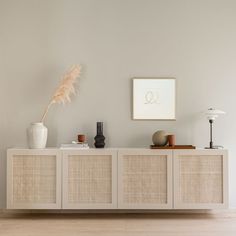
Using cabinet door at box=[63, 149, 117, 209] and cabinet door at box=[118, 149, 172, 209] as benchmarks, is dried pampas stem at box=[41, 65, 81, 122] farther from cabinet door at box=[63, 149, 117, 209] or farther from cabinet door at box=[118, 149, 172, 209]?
cabinet door at box=[118, 149, 172, 209]

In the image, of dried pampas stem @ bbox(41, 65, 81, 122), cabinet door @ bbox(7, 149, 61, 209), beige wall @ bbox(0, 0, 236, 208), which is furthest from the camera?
beige wall @ bbox(0, 0, 236, 208)

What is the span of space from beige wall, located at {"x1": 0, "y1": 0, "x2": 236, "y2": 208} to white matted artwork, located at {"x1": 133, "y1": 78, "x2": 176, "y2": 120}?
7cm

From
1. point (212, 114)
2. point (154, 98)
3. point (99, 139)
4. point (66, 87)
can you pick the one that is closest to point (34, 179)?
point (99, 139)

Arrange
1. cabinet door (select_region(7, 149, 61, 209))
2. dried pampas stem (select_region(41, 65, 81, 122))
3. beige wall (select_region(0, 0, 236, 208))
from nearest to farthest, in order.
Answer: cabinet door (select_region(7, 149, 61, 209))
dried pampas stem (select_region(41, 65, 81, 122))
beige wall (select_region(0, 0, 236, 208))

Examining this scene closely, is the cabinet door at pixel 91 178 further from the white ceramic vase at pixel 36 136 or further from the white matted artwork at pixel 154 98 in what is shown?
the white matted artwork at pixel 154 98

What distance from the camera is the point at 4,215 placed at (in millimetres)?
5047

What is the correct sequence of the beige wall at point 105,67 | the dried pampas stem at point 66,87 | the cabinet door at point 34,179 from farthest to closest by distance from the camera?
the beige wall at point 105,67
the dried pampas stem at point 66,87
the cabinet door at point 34,179

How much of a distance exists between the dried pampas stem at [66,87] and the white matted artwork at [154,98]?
667 millimetres

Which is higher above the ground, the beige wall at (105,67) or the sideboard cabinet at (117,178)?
the beige wall at (105,67)

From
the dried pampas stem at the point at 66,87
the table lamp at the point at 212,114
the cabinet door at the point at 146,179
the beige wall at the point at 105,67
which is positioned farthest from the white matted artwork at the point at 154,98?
the dried pampas stem at the point at 66,87

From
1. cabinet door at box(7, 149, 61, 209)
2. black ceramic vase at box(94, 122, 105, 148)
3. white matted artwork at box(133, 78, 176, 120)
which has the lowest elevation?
cabinet door at box(7, 149, 61, 209)

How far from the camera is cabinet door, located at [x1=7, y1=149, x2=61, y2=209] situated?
478cm

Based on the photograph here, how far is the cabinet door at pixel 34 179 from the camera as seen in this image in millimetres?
4777

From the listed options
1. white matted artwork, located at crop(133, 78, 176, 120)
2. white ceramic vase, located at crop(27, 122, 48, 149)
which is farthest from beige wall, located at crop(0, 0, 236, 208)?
white ceramic vase, located at crop(27, 122, 48, 149)
